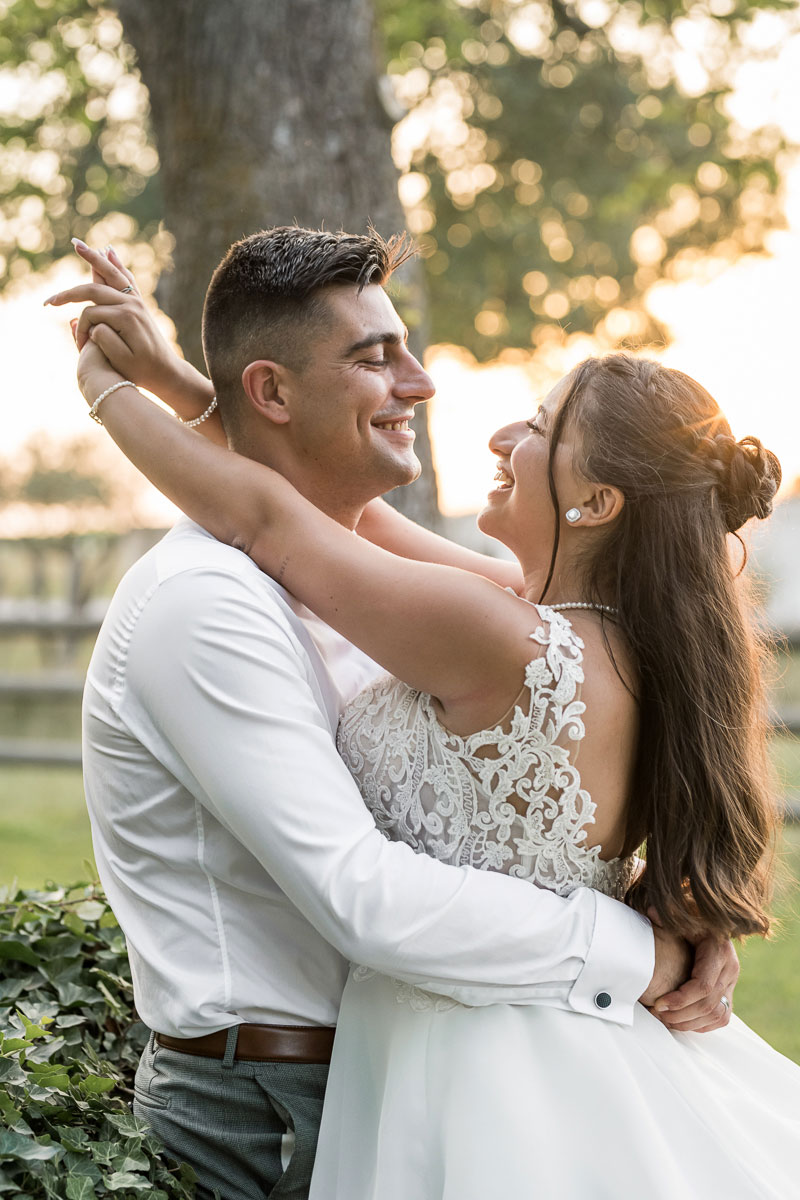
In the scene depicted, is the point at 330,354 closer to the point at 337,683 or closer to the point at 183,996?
the point at 337,683

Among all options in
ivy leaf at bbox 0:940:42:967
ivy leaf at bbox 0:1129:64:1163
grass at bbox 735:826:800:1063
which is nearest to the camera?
ivy leaf at bbox 0:1129:64:1163

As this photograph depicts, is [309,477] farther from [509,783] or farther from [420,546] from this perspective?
[509,783]

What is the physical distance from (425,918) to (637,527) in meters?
0.90

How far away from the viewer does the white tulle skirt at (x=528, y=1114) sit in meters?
2.04

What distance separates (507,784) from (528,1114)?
1.94 ft

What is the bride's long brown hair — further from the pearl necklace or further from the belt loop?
the belt loop

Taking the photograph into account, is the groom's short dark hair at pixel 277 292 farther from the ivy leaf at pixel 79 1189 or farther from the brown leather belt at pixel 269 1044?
the ivy leaf at pixel 79 1189

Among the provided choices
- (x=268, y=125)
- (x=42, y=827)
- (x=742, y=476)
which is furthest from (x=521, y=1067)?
(x=42, y=827)

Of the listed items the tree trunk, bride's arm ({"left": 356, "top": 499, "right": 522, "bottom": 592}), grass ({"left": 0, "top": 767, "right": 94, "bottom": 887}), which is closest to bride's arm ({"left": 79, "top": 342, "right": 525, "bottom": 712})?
bride's arm ({"left": 356, "top": 499, "right": 522, "bottom": 592})

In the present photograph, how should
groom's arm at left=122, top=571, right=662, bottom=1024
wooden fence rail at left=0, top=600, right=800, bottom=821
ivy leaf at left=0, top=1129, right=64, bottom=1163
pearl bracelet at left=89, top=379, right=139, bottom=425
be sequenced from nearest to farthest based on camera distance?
ivy leaf at left=0, top=1129, right=64, bottom=1163, groom's arm at left=122, top=571, right=662, bottom=1024, pearl bracelet at left=89, top=379, right=139, bottom=425, wooden fence rail at left=0, top=600, right=800, bottom=821

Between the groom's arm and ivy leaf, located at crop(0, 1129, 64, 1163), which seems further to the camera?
the groom's arm

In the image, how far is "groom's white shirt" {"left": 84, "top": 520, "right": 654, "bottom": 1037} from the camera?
208cm

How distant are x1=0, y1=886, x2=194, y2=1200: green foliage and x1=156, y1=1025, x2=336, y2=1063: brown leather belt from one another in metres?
0.17

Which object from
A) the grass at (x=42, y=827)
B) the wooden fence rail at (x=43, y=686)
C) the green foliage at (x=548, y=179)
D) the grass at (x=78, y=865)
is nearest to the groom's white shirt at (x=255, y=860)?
the grass at (x=78, y=865)
